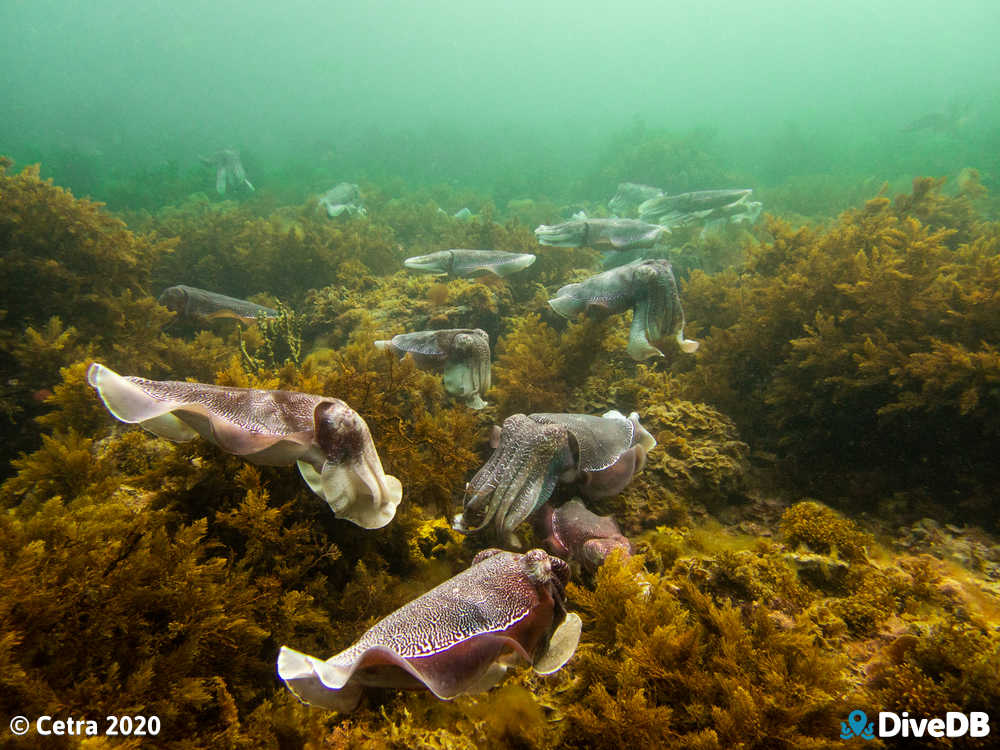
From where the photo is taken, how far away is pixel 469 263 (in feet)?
19.7

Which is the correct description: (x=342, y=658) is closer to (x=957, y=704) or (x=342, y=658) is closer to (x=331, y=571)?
(x=331, y=571)

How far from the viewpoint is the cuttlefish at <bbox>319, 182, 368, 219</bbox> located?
500 inches

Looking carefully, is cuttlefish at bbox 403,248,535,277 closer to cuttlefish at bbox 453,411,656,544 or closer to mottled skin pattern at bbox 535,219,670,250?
mottled skin pattern at bbox 535,219,670,250

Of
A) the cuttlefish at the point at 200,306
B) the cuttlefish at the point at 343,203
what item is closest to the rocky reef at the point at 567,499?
the cuttlefish at the point at 200,306

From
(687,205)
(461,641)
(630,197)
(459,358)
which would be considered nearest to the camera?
(461,641)

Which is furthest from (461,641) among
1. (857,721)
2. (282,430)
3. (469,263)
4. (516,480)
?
(469,263)

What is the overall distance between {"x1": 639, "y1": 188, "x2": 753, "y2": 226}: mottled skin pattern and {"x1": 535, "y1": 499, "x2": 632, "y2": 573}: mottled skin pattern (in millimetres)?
7335

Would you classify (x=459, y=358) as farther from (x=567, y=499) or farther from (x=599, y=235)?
(x=599, y=235)

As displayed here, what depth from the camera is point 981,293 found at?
10.7 feet

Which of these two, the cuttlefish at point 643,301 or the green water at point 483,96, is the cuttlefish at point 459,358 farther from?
the green water at point 483,96

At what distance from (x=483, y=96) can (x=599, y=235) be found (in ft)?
431

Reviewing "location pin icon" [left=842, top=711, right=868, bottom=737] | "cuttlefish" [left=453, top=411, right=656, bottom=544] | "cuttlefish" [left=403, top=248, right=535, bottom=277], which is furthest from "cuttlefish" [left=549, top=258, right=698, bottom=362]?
"location pin icon" [left=842, top=711, right=868, bottom=737]

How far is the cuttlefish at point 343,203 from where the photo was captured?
12.7 metres

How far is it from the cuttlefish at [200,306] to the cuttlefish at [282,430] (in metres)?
4.28
